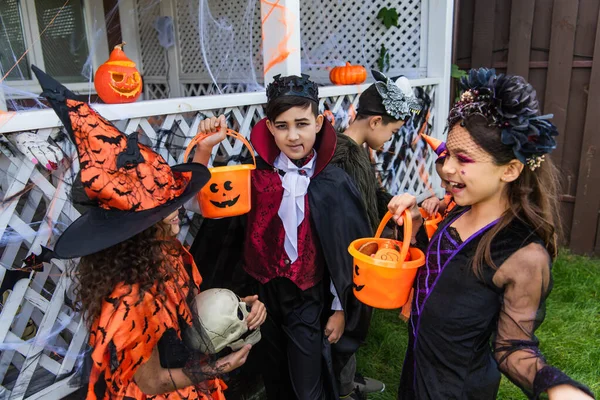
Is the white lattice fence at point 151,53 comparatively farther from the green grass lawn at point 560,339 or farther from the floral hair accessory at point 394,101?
the green grass lawn at point 560,339

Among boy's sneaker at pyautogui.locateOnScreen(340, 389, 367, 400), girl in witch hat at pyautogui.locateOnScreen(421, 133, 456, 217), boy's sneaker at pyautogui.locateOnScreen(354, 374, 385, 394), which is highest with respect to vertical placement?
girl in witch hat at pyautogui.locateOnScreen(421, 133, 456, 217)

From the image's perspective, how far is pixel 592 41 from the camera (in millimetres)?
4758

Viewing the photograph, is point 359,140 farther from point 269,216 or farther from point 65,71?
point 65,71

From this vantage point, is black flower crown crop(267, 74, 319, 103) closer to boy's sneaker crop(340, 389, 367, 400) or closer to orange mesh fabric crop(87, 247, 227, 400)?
orange mesh fabric crop(87, 247, 227, 400)

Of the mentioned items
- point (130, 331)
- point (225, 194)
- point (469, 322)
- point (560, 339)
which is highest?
point (225, 194)

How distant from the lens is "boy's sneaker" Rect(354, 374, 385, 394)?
3.06 meters

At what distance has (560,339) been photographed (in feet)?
12.0

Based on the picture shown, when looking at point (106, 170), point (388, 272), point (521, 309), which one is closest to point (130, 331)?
point (106, 170)

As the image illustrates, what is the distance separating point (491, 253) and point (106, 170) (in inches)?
49.4

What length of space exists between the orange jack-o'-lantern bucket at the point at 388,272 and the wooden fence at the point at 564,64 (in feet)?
13.9

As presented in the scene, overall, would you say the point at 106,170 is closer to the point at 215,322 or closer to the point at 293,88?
the point at 215,322

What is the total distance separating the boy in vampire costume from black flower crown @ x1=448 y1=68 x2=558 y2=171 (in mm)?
853

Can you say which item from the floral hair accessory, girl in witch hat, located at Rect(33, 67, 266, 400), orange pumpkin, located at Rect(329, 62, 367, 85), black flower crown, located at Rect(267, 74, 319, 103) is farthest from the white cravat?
orange pumpkin, located at Rect(329, 62, 367, 85)

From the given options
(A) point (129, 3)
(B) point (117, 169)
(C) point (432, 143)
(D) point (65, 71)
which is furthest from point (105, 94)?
(A) point (129, 3)
